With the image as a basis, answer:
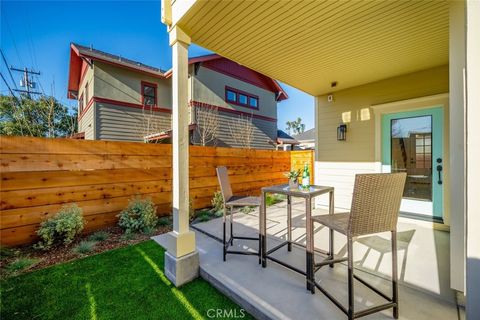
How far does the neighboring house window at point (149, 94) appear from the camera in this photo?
840 cm

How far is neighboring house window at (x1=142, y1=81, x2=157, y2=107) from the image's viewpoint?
27.6ft

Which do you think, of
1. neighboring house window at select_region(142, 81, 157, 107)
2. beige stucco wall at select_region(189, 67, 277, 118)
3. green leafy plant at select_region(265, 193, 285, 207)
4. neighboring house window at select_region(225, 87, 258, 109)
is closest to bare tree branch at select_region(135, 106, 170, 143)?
neighboring house window at select_region(142, 81, 157, 107)

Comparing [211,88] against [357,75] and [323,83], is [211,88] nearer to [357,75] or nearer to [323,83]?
[323,83]

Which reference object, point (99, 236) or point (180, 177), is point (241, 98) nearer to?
point (99, 236)

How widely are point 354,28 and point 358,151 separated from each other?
2.62 metres

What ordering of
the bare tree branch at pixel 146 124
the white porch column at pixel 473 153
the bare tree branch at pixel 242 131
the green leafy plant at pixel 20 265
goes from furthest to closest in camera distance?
1. the bare tree branch at pixel 242 131
2. the bare tree branch at pixel 146 124
3. the green leafy plant at pixel 20 265
4. the white porch column at pixel 473 153

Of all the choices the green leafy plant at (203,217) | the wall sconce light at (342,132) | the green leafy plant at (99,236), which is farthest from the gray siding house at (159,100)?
the wall sconce light at (342,132)

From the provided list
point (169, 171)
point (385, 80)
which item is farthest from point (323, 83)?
point (169, 171)

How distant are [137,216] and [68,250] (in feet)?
3.20

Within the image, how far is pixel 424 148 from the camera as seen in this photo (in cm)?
380

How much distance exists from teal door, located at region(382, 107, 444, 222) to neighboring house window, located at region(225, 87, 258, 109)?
6.85 meters

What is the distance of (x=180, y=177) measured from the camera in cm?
231
